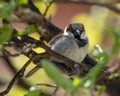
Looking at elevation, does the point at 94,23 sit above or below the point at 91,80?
below

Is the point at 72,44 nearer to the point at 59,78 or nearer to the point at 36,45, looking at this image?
the point at 36,45

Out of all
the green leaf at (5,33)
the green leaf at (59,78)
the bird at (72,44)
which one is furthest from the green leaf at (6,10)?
the bird at (72,44)

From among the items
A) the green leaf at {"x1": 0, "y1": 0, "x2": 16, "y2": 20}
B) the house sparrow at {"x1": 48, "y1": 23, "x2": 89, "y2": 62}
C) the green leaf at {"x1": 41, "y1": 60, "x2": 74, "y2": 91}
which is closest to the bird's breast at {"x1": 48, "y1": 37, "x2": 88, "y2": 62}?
the house sparrow at {"x1": 48, "y1": 23, "x2": 89, "y2": 62}

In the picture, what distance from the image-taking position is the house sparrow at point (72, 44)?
1.78m

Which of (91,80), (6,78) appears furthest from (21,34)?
(6,78)

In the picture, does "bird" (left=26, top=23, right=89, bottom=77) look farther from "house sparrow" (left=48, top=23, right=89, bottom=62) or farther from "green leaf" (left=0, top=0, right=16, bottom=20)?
"green leaf" (left=0, top=0, right=16, bottom=20)

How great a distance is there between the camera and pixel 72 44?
6.13 ft

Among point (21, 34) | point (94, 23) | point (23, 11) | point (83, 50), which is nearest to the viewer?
point (21, 34)

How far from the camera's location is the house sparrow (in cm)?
178

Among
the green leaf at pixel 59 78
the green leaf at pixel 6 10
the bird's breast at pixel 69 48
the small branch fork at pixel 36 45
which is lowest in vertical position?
the bird's breast at pixel 69 48

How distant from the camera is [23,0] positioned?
2.79 feet

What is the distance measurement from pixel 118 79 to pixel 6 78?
808mm

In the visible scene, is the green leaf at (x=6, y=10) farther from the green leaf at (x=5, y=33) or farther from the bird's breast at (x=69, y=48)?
the bird's breast at (x=69, y=48)

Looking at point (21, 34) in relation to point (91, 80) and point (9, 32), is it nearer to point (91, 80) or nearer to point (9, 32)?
point (9, 32)
